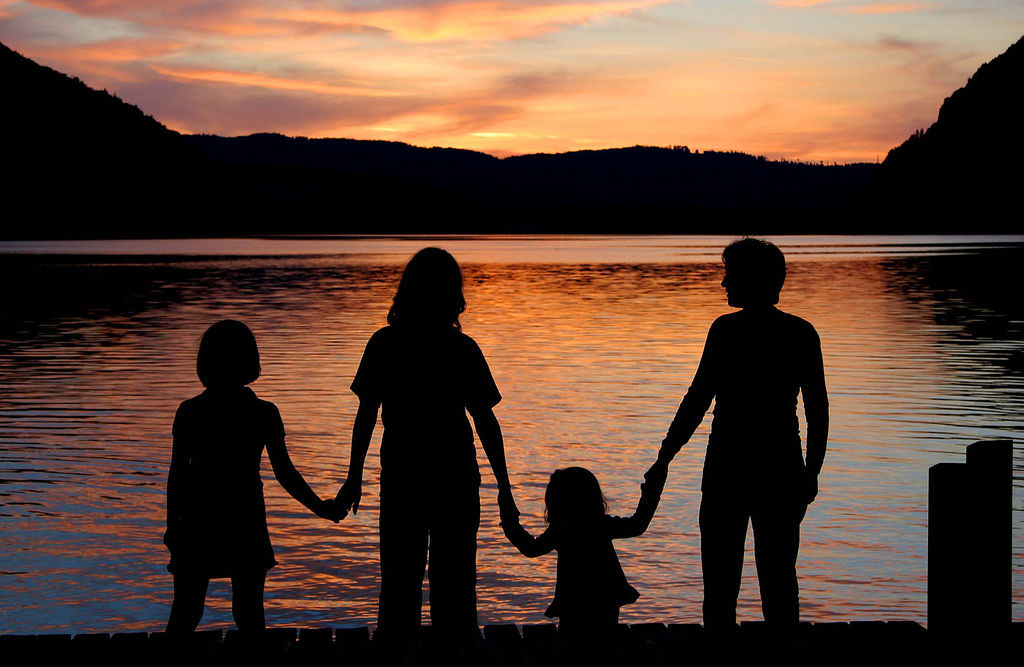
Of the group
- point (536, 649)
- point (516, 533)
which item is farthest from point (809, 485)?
point (536, 649)

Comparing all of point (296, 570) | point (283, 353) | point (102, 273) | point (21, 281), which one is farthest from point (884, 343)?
point (102, 273)

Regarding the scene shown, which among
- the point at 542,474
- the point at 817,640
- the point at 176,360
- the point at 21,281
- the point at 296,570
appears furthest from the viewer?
the point at 21,281

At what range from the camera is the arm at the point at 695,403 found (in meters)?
5.30

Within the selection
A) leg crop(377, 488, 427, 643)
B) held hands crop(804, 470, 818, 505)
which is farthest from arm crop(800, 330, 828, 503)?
leg crop(377, 488, 427, 643)

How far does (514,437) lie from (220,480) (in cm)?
999

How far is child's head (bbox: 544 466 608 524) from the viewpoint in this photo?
5137 mm

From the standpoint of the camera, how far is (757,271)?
17.1 feet

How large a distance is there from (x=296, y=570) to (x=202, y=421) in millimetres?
4548

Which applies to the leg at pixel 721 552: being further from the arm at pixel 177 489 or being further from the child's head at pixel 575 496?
the arm at pixel 177 489

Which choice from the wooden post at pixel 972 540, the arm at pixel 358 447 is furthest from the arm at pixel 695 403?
the arm at pixel 358 447

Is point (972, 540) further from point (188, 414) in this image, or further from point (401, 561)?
point (188, 414)

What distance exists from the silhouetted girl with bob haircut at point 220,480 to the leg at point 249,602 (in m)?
0.01

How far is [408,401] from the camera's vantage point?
5.20 metres

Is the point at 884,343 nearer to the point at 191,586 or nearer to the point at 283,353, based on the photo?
the point at 283,353
